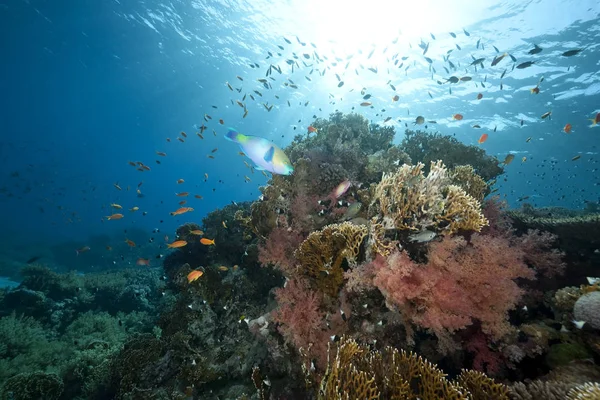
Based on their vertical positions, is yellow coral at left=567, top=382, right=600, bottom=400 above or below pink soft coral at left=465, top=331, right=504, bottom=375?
above

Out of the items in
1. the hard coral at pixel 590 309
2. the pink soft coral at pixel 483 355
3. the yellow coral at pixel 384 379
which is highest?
the yellow coral at pixel 384 379

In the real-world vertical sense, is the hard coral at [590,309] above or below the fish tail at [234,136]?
below

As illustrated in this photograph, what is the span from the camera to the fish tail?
10.6 feet

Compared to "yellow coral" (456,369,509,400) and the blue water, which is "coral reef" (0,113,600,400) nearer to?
"yellow coral" (456,369,509,400)

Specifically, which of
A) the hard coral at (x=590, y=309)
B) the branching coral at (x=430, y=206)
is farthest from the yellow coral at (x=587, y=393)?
the branching coral at (x=430, y=206)

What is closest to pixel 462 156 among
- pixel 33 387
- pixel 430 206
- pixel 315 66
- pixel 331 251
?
pixel 430 206

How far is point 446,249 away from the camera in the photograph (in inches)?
132

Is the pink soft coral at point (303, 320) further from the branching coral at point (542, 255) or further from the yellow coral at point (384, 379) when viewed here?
the branching coral at point (542, 255)

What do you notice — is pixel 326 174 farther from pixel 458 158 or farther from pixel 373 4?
pixel 373 4

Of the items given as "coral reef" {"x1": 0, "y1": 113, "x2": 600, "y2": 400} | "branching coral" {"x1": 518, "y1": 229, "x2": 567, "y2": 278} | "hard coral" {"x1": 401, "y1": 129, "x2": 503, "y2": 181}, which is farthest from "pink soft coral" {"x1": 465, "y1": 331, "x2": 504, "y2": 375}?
"hard coral" {"x1": 401, "y1": 129, "x2": 503, "y2": 181}

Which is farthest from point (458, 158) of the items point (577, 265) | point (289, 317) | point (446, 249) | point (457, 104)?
point (457, 104)

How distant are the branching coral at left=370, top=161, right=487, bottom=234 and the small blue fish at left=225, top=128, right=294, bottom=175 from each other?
1.70 metres

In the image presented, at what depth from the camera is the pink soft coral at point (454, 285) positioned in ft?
10.4

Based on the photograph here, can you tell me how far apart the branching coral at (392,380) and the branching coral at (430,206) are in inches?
66.4
